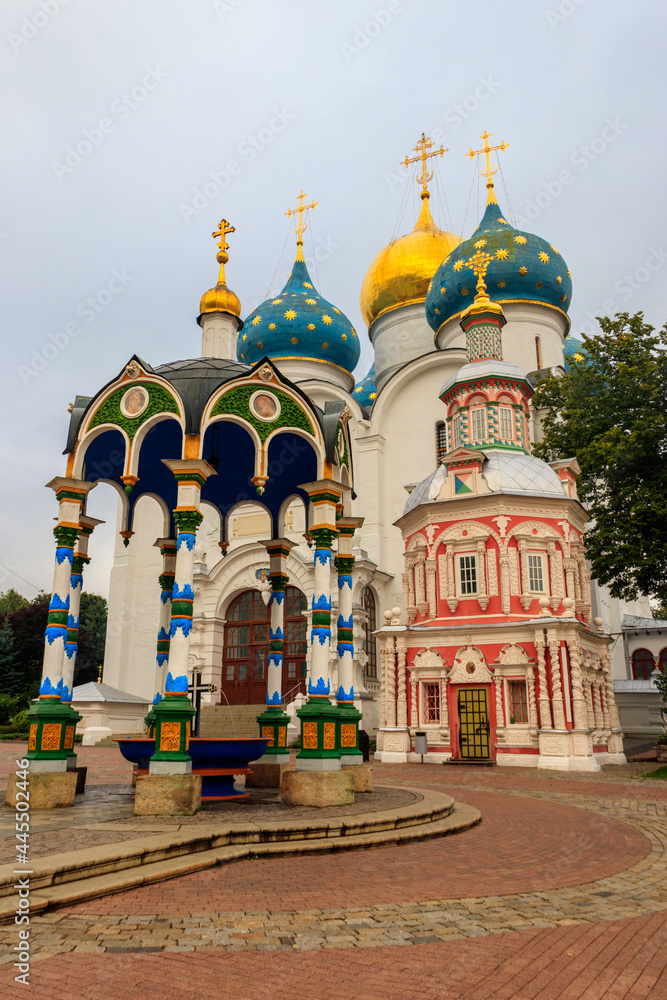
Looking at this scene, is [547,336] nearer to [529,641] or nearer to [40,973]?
[529,641]

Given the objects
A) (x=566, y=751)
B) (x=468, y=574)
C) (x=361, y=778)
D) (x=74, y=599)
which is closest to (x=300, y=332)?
(x=468, y=574)

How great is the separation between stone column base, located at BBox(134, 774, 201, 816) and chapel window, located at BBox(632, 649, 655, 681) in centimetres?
2894

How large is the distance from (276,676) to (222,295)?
6.22 meters

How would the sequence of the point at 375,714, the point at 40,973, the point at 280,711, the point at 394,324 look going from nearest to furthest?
the point at 40,973, the point at 280,711, the point at 375,714, the point at 394,324

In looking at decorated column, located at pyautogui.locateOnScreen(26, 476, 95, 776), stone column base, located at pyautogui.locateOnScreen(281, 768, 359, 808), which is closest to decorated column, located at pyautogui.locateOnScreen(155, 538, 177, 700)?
decorated column, located at pyautogui.locateOnScreen(26, 476, 95, 776)

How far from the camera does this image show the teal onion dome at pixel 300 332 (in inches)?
1303

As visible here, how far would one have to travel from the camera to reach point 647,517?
1902 centimetres

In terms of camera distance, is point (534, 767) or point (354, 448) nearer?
point (534, 767)

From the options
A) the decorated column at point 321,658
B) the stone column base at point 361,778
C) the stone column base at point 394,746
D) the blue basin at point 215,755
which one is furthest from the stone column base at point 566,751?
the blue basin at point 215,755

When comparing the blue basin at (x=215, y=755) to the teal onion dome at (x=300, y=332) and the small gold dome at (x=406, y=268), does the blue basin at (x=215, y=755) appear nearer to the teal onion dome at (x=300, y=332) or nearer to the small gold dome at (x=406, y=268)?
the teal onion dome at (x=300, y=332)

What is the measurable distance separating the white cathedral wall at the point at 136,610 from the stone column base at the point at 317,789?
72.4 ft

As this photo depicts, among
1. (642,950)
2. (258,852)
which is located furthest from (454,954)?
(258,852)

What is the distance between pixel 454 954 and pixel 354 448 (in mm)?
26494

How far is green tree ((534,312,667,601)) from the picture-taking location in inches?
760
